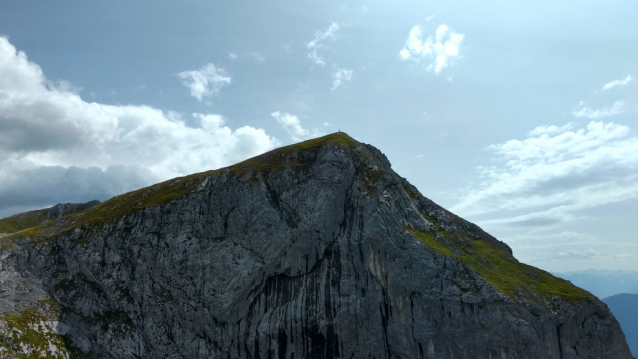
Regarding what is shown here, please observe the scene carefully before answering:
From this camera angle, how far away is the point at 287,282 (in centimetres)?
6412

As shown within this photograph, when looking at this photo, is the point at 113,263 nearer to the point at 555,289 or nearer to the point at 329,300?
the point at 329,300

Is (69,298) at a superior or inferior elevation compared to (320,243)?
inferior

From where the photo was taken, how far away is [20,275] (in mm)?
64500

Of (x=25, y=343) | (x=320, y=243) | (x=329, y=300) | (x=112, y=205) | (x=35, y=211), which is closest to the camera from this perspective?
(x=25, y=343)

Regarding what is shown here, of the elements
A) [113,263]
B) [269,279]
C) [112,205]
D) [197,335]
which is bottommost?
[197,335]

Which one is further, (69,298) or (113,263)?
(113,263)

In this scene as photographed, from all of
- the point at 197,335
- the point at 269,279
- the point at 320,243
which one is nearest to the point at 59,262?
the point at 197,335

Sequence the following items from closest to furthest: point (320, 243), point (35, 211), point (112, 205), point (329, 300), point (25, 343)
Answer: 1. point (25, 343)
2. point (329, 300)
3. point (320, 243)
4. point (112, 205)
5. point (35, 211)

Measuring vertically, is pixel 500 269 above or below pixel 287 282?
above

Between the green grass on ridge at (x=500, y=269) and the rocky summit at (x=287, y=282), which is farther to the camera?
the green grass on ridge at (x=500, y=269)

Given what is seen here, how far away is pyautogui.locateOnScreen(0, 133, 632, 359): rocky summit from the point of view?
55.6 metres

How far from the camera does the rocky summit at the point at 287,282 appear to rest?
55562 mm

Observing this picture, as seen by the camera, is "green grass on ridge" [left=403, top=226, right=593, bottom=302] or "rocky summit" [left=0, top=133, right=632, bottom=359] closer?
"rocky summit" [left=0, top=133, right=632, bottom=359]

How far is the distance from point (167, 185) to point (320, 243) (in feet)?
135
